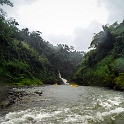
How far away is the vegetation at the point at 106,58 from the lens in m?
30.5

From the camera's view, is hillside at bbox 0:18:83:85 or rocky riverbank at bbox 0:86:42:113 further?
hillside at bbox 0:18:83:85

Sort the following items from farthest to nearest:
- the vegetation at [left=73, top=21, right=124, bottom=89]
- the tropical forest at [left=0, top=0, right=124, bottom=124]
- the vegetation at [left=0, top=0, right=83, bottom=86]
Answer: the vegetation at [left=0, top=0, right=83, bottom=86] < the vegetation at [left=73, top=21, right=124, bottom=89] < the tropical forest at [left=0, top=0, right=124, bottom=124]

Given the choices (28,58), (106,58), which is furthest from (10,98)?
(28,58)

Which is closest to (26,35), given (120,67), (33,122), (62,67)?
(62,67)

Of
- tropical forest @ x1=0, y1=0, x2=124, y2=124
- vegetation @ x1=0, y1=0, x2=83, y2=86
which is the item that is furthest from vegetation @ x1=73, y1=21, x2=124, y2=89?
vegetation @ x1=0, y1=0, x2=83, y2=86

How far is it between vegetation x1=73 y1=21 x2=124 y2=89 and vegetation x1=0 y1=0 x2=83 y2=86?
640 inches

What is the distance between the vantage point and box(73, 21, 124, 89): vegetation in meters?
30.5

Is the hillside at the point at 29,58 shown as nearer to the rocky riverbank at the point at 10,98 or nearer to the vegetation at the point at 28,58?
the vegetation at the point at 28,58

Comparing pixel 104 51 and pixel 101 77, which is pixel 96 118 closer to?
pixel 101 77

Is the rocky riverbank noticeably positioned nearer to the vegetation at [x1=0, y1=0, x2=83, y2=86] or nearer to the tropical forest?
the tropical forest

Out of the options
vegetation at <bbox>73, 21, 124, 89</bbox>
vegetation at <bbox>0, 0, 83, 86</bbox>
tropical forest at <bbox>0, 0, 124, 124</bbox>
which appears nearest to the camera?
tropical forest at <bbox>0, 0, 124, 124</bbox>

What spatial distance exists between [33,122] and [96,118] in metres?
2.87

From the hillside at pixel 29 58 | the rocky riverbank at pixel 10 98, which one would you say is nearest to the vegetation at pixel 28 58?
the hillside at pixel 29 58

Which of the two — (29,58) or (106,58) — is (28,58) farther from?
(106,58)
